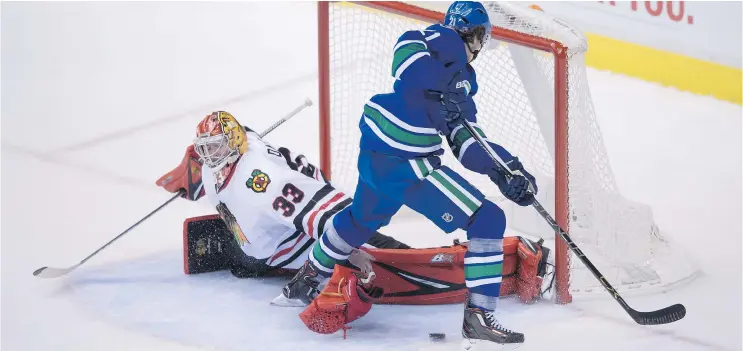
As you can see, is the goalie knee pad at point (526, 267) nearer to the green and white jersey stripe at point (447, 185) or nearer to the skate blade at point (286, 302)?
the green and white jersey stripe at point (447, 185)

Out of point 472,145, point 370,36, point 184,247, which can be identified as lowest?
point 184,247

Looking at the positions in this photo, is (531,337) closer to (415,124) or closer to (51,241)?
(415,124)

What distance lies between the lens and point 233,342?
3465 millimetres

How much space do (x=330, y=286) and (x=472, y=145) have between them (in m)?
0.61

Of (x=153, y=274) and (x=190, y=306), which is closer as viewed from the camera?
(x=190, y=306)

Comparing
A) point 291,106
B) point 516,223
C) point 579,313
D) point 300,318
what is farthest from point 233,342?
point 291,106

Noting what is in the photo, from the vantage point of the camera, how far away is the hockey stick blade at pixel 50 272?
4.04 m

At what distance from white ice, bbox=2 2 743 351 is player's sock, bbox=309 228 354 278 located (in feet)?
0.56

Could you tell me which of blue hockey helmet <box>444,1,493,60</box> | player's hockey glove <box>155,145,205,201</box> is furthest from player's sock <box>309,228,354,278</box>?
blue hockey helmet <box>444,1,493,60</box>

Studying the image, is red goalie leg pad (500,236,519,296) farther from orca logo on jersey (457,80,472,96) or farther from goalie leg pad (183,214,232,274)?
goalie leg pad (183,214,232,274)

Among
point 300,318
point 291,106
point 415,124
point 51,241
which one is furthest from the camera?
point 291,106

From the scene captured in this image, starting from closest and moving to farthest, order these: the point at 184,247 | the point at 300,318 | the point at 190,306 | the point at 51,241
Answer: the point at 300,318, the point at 190,306, the point at 184,247, the point at 51,241

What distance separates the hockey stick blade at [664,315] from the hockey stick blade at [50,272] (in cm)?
188

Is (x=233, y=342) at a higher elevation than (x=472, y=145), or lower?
lower
